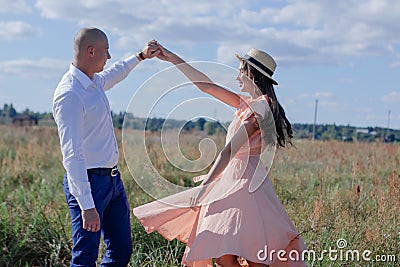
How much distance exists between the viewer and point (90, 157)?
133 inches

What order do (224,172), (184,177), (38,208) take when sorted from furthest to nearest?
(184,177) < (38,208) < (224,172)

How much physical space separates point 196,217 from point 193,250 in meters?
0.29

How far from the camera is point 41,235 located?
5.14 meters

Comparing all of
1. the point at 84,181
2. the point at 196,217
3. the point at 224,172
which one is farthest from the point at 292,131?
the point at 84,181

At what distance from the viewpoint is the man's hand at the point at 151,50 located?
3.99 m

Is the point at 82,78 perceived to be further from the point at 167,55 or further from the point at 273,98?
the point at 273,98

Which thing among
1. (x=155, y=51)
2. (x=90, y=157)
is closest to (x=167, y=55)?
(x=155, y=51)

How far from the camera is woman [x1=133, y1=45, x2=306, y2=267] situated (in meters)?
3.52

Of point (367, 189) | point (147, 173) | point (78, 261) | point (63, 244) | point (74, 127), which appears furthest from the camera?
point (367, 189)

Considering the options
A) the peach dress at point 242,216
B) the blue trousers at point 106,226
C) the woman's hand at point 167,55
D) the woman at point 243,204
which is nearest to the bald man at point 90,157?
the blue trousers at point 106,226

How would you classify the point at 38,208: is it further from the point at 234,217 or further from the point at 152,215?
the point at 234,217

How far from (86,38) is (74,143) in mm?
614

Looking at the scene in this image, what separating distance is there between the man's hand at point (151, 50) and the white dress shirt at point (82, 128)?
492 mm

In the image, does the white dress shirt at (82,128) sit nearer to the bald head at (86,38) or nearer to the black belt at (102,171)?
the black belt at (102,171)
